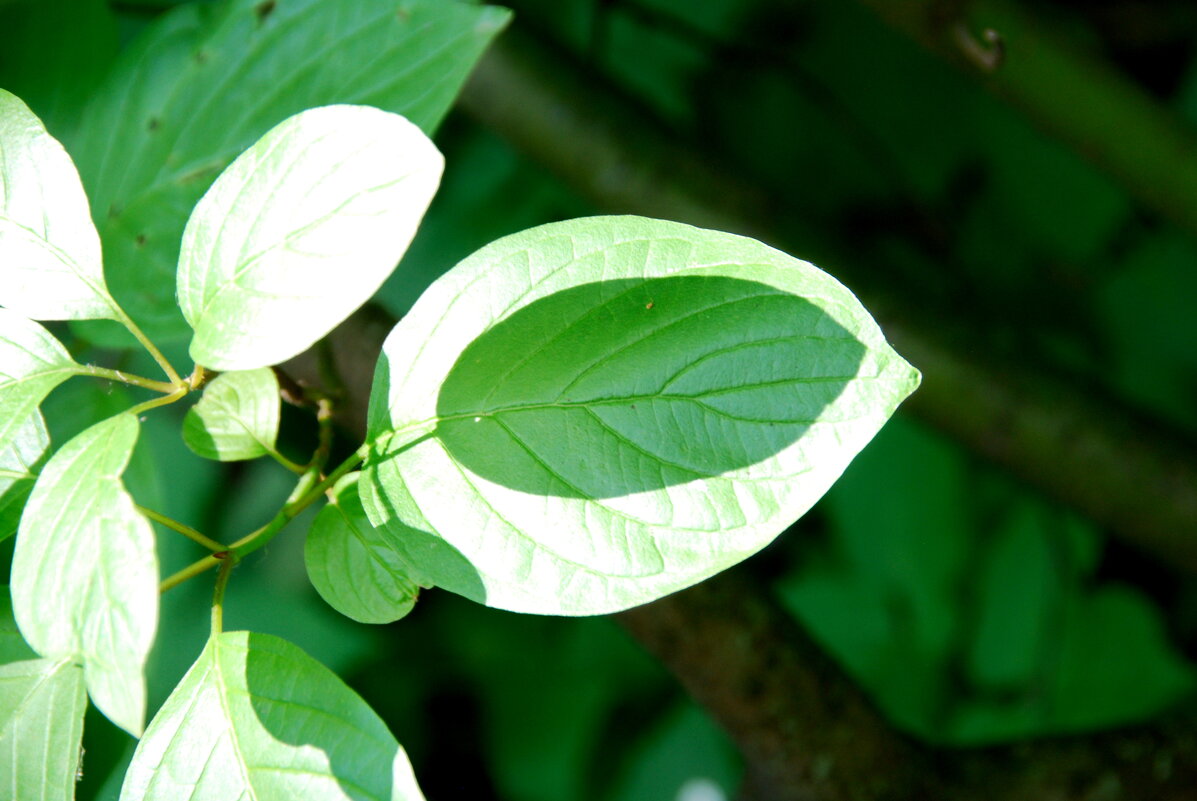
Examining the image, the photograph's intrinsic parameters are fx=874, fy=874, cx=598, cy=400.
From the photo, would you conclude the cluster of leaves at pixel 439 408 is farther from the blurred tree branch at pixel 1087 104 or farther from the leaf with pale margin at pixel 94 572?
the blurred tree branch at pixel 1087 104

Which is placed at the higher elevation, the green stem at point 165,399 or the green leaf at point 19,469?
the green stem at point 165,399

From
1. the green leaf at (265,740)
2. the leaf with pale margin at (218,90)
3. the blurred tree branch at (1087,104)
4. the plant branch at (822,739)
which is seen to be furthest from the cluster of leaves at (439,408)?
the blurred tree branch at (1087,104)

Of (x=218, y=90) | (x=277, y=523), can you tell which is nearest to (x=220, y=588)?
(x=277, y=523)

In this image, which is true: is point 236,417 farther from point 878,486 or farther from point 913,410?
point 878,486

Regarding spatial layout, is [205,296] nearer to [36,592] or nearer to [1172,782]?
[36,592]

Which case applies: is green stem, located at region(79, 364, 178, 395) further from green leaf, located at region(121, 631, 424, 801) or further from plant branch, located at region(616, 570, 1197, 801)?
plant branch, located at region(616, 570, 1197, 801)
